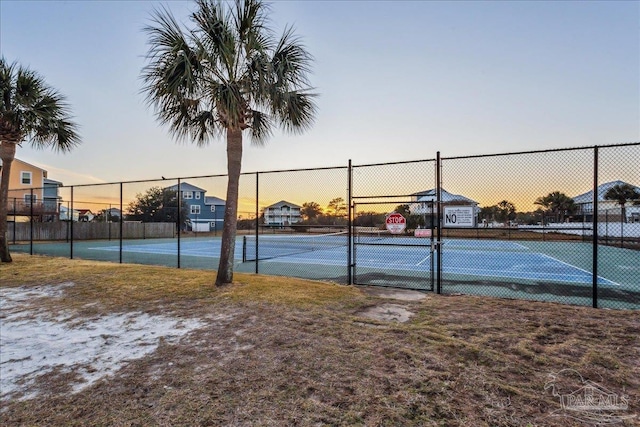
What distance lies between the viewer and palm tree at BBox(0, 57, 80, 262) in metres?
10.1

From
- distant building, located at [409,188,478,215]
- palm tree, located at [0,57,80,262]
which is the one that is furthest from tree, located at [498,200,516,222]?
palm tree, located at [0,57,80,262]

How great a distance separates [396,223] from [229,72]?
4.67 m

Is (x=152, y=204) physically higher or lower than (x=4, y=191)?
higher

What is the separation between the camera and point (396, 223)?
272 inches

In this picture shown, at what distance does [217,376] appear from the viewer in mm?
3070

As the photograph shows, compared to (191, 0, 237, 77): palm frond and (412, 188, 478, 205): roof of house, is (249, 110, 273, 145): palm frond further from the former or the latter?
(412, 188, 478, 205): roof of house

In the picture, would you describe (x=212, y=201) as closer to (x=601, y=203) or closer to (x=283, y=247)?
(x=283, y=247)

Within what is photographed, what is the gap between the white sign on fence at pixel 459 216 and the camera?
6.39m

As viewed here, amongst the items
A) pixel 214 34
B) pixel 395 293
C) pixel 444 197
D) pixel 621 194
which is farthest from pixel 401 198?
pixel 621 194

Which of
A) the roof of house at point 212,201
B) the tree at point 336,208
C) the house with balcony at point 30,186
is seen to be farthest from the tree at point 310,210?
the roof of house at point 212,201

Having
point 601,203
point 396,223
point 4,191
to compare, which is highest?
point 4,191

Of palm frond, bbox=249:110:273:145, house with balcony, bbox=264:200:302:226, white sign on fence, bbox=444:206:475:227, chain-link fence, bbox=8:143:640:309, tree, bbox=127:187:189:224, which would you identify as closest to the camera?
chain-link fence, bbox=8:143:640:309

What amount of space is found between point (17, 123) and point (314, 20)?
10.1 m

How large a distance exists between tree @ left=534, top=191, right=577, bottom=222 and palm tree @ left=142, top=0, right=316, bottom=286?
6.39m
